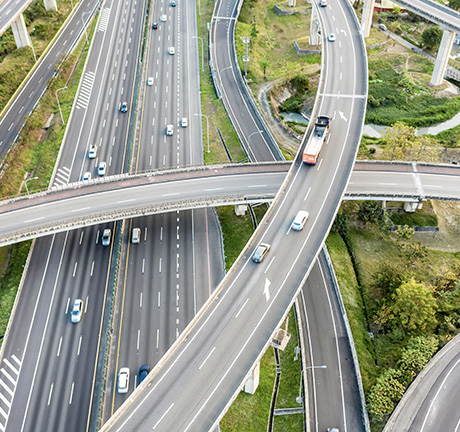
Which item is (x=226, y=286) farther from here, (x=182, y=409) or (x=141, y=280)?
(x=141, y=280)

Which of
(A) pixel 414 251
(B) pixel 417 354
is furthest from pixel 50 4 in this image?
(B) pixel 417 354

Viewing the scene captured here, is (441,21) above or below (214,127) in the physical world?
above

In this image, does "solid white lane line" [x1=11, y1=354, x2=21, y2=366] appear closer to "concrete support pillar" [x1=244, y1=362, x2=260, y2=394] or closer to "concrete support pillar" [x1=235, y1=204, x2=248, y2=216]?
"concrete support pillar" [x1=244, y1=362, x2=260, y2=394]

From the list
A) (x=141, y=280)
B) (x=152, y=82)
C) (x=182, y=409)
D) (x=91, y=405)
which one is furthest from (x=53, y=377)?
(x=152, y=82)

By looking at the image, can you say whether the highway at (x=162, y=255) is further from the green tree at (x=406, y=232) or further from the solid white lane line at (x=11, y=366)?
the green tree at (x=406, y=232)

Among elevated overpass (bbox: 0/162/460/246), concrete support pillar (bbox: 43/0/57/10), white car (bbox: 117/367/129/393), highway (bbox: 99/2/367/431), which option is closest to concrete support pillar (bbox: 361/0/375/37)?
highway (bbox: 99/2/367/431)

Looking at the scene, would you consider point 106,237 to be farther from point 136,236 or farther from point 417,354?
point 417,354

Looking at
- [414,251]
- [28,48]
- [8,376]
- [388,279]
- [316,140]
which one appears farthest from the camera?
[28,48]
